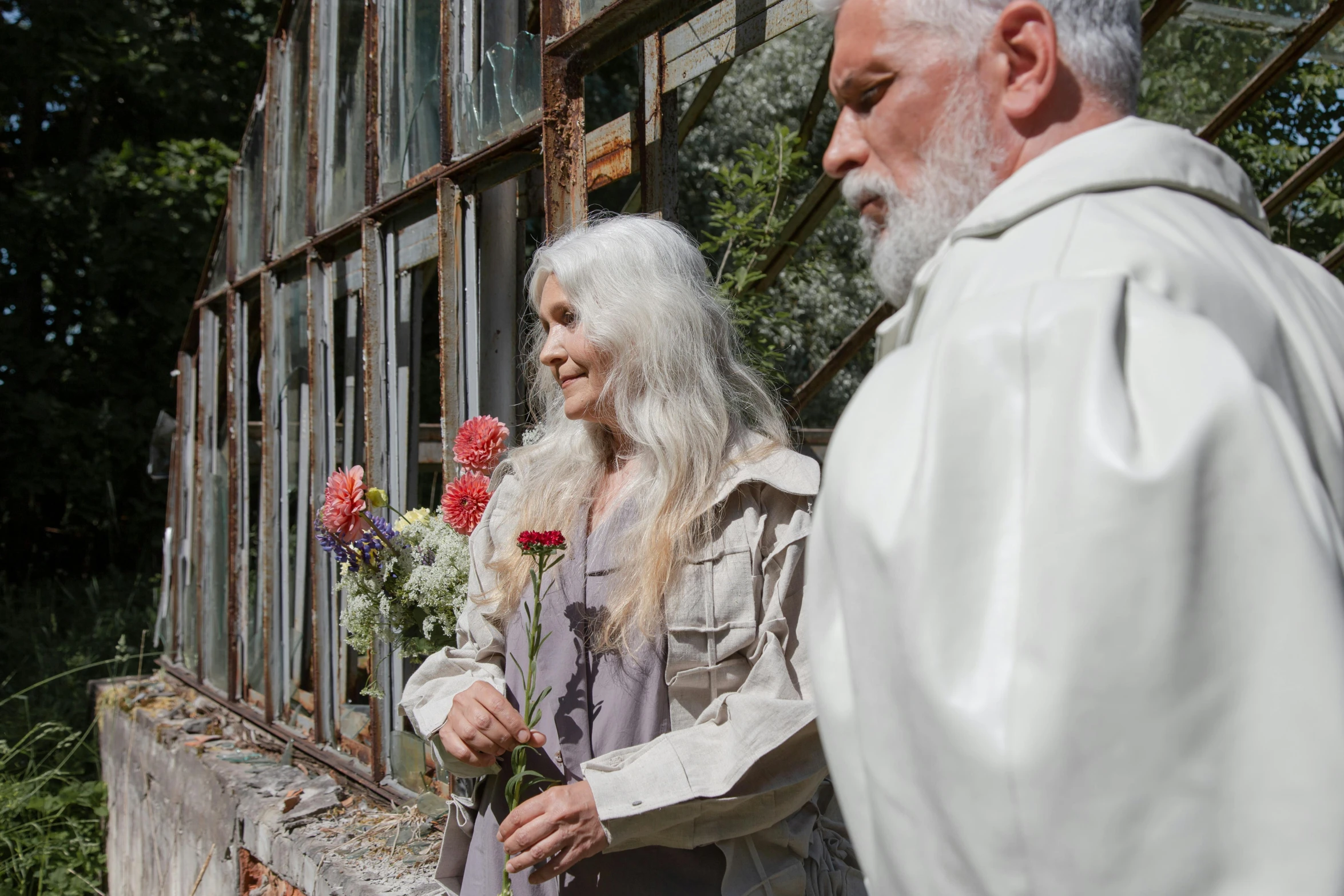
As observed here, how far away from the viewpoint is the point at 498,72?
108 inches

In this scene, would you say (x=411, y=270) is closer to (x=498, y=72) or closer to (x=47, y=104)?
(x=498, y=72)

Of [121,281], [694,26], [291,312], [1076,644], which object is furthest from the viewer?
[121,281]

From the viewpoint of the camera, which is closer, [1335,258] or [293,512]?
[1335,258]

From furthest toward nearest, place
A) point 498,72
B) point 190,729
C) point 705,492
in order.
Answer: point 190,729 → point 498,72 → point 705,492

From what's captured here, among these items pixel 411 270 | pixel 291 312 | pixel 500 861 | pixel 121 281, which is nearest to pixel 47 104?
pixel 121 281

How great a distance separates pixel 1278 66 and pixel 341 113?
3.01 metres

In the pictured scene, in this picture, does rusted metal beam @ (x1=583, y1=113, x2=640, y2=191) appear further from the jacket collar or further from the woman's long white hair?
the jacket collar

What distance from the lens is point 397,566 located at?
2.46 metres

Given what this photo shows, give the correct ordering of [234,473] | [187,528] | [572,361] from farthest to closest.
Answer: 1. [187,528]
2. [234,473]
3. [572,361]

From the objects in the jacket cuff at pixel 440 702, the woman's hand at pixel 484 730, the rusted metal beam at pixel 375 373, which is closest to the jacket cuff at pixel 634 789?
the woman's hand at pixel 484 730

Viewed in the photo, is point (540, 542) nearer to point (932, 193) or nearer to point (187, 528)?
point (932, 193)

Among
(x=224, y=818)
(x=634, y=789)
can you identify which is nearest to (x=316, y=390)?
(x=224, y=818)

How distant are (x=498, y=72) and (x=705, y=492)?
1433 millimetres

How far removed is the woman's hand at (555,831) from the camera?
1.59m
